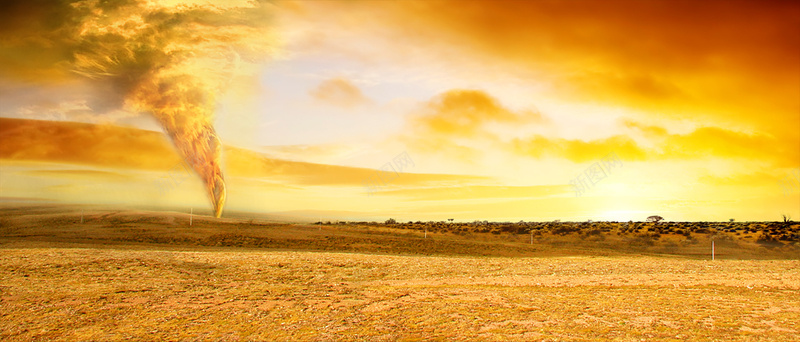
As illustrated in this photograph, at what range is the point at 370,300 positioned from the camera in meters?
12.7

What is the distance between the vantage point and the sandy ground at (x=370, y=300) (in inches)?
386

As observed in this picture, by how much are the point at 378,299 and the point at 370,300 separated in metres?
0.23

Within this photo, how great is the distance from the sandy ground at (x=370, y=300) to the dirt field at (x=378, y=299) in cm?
4

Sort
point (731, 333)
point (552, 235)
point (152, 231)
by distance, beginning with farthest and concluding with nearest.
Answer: point (552, 235) < point (152, 231) < point (731, 333)

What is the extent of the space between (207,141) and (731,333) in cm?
4956

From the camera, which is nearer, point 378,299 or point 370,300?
point 370,300

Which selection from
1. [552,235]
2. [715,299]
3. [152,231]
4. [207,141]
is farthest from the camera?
[552,235]

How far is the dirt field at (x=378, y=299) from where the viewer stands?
9.82 metres

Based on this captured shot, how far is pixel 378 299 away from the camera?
42.2 feet

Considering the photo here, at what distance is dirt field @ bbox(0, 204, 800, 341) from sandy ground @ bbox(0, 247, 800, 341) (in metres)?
0.04

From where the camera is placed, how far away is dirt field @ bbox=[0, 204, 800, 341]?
982 cm

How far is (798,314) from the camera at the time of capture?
11.9m

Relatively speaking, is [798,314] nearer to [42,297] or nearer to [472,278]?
[472,278]

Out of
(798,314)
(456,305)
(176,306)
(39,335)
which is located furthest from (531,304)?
(39,335)
